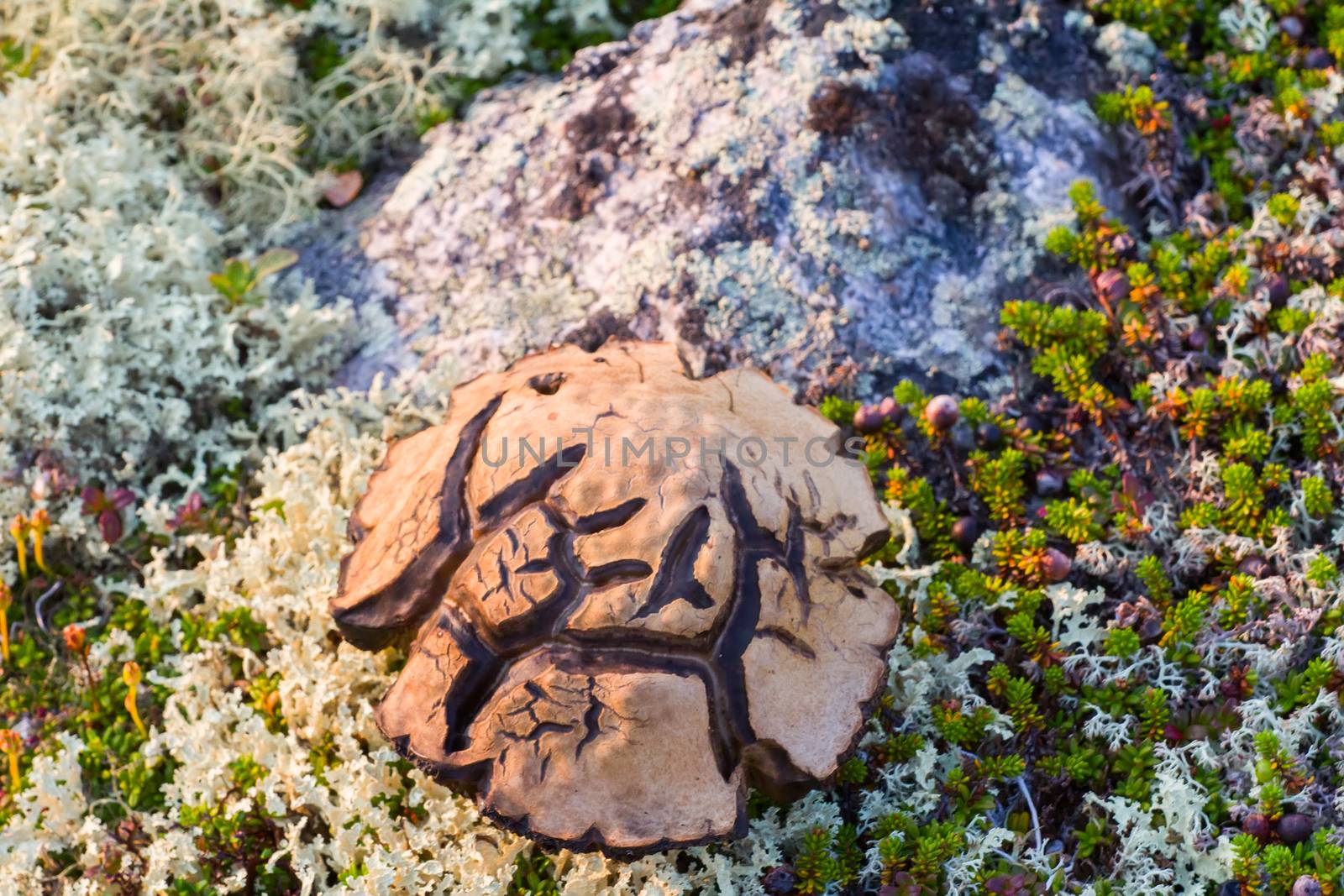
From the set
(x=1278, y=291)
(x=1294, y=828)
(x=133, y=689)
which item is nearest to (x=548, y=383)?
(x=133, y=689)

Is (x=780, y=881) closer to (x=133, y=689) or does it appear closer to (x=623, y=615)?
(x=623, y=615)

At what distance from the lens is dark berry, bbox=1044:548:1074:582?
3385 millimetres

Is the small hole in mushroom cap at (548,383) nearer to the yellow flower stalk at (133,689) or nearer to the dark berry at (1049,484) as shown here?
the yellow flower stalk at (133,689)

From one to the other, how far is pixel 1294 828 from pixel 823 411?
5.91ft

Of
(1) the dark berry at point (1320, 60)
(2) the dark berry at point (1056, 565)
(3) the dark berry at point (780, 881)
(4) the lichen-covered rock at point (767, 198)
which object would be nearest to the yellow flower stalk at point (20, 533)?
(4) the lichen-covered rock at point (767, 198)

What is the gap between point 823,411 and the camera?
3803 mm

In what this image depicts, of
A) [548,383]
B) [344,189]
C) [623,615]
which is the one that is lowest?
[344,189]

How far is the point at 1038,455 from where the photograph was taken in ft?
12.3

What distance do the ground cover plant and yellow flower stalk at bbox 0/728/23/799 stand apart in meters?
0.01

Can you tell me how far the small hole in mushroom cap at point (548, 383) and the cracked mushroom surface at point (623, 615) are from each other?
13cm

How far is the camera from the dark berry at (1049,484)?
3.65 m

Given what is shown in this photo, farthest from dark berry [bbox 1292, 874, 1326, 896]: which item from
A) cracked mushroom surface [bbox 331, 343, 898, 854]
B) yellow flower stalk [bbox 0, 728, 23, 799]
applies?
yellow flower stalk [bbox 0, 728, 23, 799]

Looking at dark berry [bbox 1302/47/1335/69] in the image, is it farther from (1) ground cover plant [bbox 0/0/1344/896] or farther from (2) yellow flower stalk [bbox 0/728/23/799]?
(2) yellow flower stalk [bbox 0/728/23/799]

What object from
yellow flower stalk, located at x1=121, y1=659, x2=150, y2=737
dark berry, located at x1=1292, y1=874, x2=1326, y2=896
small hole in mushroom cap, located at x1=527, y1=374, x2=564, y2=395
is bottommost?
dark berry, located at x1=1292, y1=874, x2=1326, y2=896
